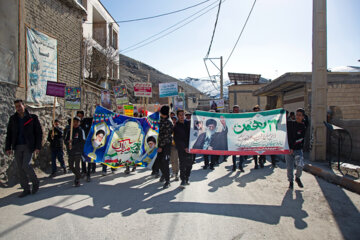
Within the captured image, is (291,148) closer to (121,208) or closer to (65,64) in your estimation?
(121,208)

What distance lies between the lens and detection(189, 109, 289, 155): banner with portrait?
20.6 ft

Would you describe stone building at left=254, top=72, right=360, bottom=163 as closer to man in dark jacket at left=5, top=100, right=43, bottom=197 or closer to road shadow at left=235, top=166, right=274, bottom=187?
road shadow at left=235, top=166, right=274, bottom=187

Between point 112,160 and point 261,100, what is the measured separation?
33994 mm

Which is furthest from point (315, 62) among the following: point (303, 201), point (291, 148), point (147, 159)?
point (147, 159)

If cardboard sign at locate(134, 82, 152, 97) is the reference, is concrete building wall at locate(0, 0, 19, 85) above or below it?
above

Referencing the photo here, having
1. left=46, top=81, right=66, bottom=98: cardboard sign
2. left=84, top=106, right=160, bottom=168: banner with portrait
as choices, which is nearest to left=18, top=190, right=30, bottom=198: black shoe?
left=84, top=106, right=160, bottom=168: banner with portrait

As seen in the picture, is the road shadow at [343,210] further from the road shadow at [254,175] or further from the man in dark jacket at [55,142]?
the man in dark jacket at [55,142]

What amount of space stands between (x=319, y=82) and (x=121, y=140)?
7115 millimetres

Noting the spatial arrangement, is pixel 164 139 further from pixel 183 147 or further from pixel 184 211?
pixel 184 211

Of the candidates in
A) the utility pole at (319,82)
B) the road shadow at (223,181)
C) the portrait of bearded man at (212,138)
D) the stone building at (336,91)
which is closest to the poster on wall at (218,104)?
the stone building at (336,91)

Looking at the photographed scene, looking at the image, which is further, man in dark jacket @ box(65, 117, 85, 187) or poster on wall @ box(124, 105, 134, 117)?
poster on wall @ box(124, 105, 134, 117)

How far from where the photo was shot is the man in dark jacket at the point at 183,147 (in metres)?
6.14

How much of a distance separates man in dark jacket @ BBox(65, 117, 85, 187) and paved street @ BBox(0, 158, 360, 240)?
41 cm

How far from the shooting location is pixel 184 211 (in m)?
4.33
